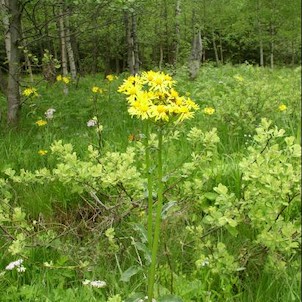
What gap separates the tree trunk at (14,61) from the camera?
5337 millimetres

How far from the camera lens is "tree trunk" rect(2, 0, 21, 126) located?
17.5 feet

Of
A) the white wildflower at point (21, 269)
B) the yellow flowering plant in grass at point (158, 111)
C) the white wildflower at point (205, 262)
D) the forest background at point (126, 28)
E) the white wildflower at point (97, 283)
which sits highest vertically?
the forest background at point (126, 28)

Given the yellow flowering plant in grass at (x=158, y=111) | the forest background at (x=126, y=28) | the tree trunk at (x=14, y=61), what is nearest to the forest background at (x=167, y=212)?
the yellow flowering plant in grass at (x=158, y=111)

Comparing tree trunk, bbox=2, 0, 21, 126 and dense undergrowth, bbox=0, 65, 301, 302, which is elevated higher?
tree trunk, bbox=2, 0, 21, 126

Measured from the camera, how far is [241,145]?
3.86 meters

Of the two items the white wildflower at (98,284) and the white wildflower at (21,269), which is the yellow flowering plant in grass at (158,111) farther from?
the white wildflower at (21,269)

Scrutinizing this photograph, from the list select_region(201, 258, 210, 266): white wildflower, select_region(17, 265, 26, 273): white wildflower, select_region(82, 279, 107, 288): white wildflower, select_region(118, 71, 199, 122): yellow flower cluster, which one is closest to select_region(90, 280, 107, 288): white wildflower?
select_region(82, 279, 107, 288): white wildflower

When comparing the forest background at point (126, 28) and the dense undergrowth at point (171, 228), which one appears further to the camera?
the forest background at point (126, 28)

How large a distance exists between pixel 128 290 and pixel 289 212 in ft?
2.93

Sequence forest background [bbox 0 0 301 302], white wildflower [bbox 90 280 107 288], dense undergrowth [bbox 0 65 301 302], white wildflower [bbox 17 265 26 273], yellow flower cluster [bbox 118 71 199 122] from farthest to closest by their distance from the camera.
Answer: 1. white wildflower [bbox 17 265 26 273]
2. white wildflower [bbox 90 280 107 288]
3. dense undergrowth [bbox 0 65 301 302]
4. forest background [bbox 0 0 301 302]
5. yellow flower cluster [bbox 118 71 199 122]

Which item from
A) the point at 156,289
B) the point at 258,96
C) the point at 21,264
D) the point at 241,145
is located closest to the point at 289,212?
the point at 156,289

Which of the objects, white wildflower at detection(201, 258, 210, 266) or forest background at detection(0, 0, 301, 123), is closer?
white wildflower at detection(201, 258, 210, 266)

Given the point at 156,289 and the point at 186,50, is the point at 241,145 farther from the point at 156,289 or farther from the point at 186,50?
the point at 186,50

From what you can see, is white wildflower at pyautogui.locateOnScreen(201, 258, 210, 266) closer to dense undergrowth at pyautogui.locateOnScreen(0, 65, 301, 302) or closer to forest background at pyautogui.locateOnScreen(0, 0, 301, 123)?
dense undergrowth at pyautogui.locateOnScreen(0, 65, 301, 302)
